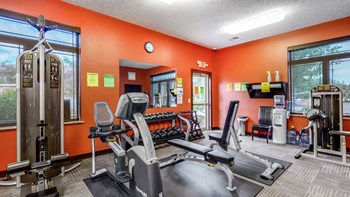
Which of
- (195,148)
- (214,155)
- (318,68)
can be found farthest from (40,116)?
(318,68)

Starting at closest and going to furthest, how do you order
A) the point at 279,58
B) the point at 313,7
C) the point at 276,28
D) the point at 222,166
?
the point at 222,166, the point at 313,7, the point at 276,28, the point at 279,58

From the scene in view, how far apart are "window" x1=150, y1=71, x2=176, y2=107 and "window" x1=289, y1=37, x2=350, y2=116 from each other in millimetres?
3484

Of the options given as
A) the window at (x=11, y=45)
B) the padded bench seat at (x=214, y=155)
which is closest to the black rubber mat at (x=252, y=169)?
the padded bench seat at (x=214, y=155)

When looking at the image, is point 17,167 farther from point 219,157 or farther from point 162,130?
point 162,130

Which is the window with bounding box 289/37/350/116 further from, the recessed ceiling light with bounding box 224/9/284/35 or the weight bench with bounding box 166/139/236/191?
the weight bench with bounding box 166/139/236/191

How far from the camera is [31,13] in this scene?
2895 mm

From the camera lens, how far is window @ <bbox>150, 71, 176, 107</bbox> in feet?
18.2

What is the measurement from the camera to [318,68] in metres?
4.32

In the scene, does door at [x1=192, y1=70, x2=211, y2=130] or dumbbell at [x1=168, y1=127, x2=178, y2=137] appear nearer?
dumbbell at [x1=168, y1=127, x2=178, y2=137]

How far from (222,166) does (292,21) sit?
3.87 metres

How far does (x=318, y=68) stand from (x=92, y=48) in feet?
18.1

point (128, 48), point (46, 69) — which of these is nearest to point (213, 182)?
point (46, 69)

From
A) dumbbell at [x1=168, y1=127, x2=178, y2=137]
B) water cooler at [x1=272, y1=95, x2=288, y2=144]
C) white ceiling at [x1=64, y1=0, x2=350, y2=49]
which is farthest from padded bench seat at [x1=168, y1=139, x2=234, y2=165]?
water cooler at [x1=272, y1=95, x2=288, y2=144]

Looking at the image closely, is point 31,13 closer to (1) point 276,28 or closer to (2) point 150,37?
(2) point 150,37
